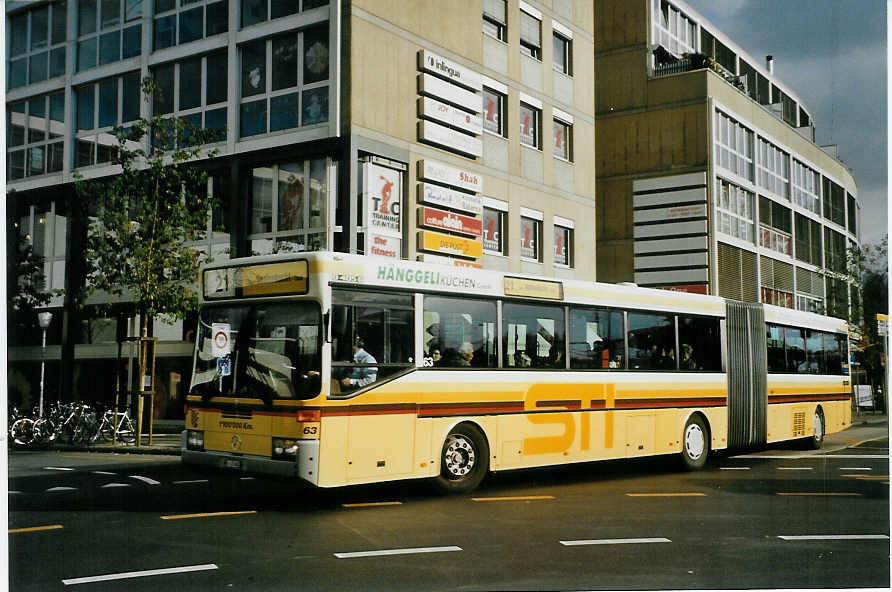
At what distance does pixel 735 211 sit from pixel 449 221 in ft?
24.5

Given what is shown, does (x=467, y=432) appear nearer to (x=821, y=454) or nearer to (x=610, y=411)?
(x=610, y=411)

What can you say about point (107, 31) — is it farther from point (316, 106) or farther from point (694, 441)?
point (694, 441)

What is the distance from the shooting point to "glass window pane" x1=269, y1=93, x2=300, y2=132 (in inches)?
859

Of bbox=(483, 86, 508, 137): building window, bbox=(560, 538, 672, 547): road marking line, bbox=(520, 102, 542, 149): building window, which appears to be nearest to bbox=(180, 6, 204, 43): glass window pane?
bbox=(483, 86, 508, 137): building window

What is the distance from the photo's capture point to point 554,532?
9266mm

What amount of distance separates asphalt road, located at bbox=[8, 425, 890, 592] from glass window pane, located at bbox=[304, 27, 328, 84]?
1007 centimetres

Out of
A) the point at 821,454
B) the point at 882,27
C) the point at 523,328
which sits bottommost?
the point at 821,454

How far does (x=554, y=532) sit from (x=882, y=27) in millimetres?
5694

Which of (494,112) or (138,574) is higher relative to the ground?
(494,112)

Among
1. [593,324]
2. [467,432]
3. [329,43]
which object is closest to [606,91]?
[329,43]

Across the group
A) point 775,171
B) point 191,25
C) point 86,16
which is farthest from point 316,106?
point 775,171

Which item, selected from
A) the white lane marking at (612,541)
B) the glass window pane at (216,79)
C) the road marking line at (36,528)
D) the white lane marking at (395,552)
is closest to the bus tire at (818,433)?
the white lane marking at (612,541)

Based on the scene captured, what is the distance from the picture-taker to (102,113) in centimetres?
2098

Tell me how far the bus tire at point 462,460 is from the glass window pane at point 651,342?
325cm
